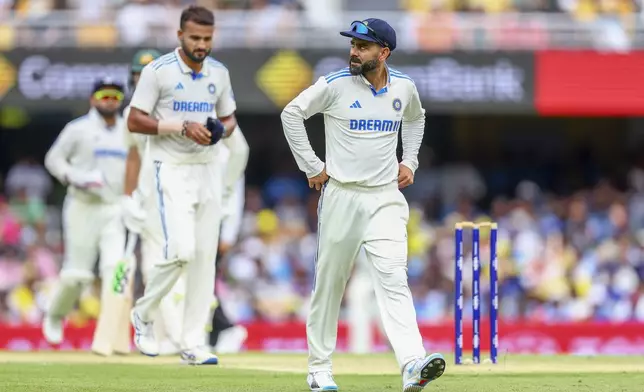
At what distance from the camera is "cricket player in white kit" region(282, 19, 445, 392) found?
23.9 feet

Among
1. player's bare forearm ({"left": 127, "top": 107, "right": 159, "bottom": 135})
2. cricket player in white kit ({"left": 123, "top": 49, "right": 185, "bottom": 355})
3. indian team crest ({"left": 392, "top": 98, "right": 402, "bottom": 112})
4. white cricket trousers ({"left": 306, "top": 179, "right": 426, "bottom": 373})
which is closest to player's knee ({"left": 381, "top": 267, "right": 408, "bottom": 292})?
white cricket trousers ({"left": 306, "top": 179, "right": 426, "bottom": 373})

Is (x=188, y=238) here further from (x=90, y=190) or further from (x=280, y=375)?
(x=90, y=190)

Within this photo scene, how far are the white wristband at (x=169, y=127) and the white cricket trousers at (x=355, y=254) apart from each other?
1406 mm

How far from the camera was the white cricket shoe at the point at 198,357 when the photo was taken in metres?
8.91

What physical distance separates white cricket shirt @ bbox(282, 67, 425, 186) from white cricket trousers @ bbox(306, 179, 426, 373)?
0.08 meters

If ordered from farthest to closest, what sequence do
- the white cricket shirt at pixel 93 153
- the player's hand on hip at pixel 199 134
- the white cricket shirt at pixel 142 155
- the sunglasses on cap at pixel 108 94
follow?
the white cricket shirt at pixel 93 153, the sunglasses on cap at pixel 108 94, the white cricket shirt at pixel 142 155, the player's hand on hip at pixel 199 134

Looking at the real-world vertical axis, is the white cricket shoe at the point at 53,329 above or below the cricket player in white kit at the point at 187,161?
below

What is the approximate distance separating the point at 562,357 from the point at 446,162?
827cm

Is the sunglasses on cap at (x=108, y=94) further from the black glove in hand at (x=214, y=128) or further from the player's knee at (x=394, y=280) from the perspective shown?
the player's knee at (x=394, y=280)

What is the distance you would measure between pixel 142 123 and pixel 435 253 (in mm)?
8188

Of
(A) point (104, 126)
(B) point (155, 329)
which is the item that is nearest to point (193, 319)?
(B) point (155, 329)

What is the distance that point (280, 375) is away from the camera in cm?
847

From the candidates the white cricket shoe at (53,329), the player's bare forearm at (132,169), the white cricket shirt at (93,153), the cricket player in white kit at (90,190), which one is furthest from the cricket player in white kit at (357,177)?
the white cricket shoe at (53,329)

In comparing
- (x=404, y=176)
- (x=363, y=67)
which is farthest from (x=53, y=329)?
(x=363, y=67)
